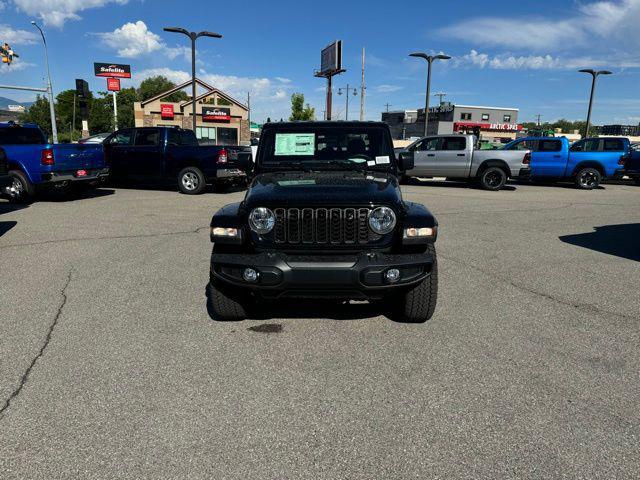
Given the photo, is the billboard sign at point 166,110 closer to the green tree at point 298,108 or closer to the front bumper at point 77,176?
the green tree at point 298,108

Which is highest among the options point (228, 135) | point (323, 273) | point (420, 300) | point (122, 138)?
point (228, 135)

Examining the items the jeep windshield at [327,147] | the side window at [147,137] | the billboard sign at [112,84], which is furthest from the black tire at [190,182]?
the billboard sign at [112,84]

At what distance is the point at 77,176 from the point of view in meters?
11.0

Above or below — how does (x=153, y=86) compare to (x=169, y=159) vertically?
above

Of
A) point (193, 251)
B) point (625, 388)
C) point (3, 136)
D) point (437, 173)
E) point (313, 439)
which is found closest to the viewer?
point (313, 439)

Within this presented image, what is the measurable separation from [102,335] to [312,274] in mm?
1878

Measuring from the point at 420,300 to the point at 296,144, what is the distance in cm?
208

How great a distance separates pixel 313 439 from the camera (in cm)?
251

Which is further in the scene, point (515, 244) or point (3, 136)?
point (3, 136)

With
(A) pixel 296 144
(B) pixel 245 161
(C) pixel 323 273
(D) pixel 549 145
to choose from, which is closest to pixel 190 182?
(B) pixel 245 161

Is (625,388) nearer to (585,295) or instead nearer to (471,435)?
(471,435)

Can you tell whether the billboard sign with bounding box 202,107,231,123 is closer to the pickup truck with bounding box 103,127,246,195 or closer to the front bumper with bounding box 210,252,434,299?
the pickup truck with bounding box 103,127,246,195

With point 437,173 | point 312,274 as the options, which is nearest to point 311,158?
point 312,274

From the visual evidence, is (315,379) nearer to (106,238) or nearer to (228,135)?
(106,238)
